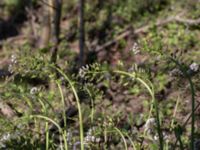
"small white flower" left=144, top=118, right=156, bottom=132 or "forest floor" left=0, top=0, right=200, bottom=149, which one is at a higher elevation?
"forest floor" left=0, top=0, right=200, bottom=149

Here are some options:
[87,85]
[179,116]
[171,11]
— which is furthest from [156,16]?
[87,85]

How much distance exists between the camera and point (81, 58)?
515cm

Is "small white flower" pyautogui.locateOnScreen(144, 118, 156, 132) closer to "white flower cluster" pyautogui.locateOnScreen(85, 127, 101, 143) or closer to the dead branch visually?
"white flower cluster" pyautogui.locateOnScreen(85, 127, 101, 143)

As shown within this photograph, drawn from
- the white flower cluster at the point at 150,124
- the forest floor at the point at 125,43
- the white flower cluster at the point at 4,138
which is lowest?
the white flower cluster at the point at 4,138

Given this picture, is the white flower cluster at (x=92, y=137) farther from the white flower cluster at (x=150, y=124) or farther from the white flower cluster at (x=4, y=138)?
the white flower cluster at (x=4, y=138)

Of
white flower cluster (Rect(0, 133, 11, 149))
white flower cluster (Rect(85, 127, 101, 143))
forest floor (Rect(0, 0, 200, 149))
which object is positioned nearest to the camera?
white flower cluster (Rect(0, 133, 11, 149))

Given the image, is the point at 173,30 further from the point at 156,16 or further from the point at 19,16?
the point at 19,16

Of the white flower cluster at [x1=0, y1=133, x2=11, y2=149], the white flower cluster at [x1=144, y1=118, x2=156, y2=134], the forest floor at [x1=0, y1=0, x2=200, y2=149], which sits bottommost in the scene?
the white flower cluster at [x1=0, y1=133, x2=11, y2=149]

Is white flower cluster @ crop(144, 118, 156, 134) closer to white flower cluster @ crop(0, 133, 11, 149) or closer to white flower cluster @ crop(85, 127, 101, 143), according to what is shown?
white flower cluster @ crop(85, 127, 101, 143)

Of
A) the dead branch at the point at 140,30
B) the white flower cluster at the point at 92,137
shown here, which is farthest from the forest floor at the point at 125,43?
the white flower cluster at the point at 92,137

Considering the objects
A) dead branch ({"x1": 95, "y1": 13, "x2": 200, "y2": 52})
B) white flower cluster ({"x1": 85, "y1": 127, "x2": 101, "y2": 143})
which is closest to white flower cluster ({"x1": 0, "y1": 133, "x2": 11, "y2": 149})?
white flower cluster ({"x1": 85, "y1": 127, "x2": 101, "y2": 143})

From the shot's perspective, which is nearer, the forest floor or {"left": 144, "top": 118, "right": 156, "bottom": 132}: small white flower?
{"left": 144, "top": 118, "right": 156, "bottom": 132}: small white flower

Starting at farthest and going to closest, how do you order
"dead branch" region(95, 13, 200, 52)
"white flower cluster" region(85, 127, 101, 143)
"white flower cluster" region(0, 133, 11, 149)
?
"dead branch" region(95, 13, 200, 52) → "white flower cluster" region(85, 127, 101, 143) → "white flower cluster" region(0, 133, 11, 149)

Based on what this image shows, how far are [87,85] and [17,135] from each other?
1.42 ft
